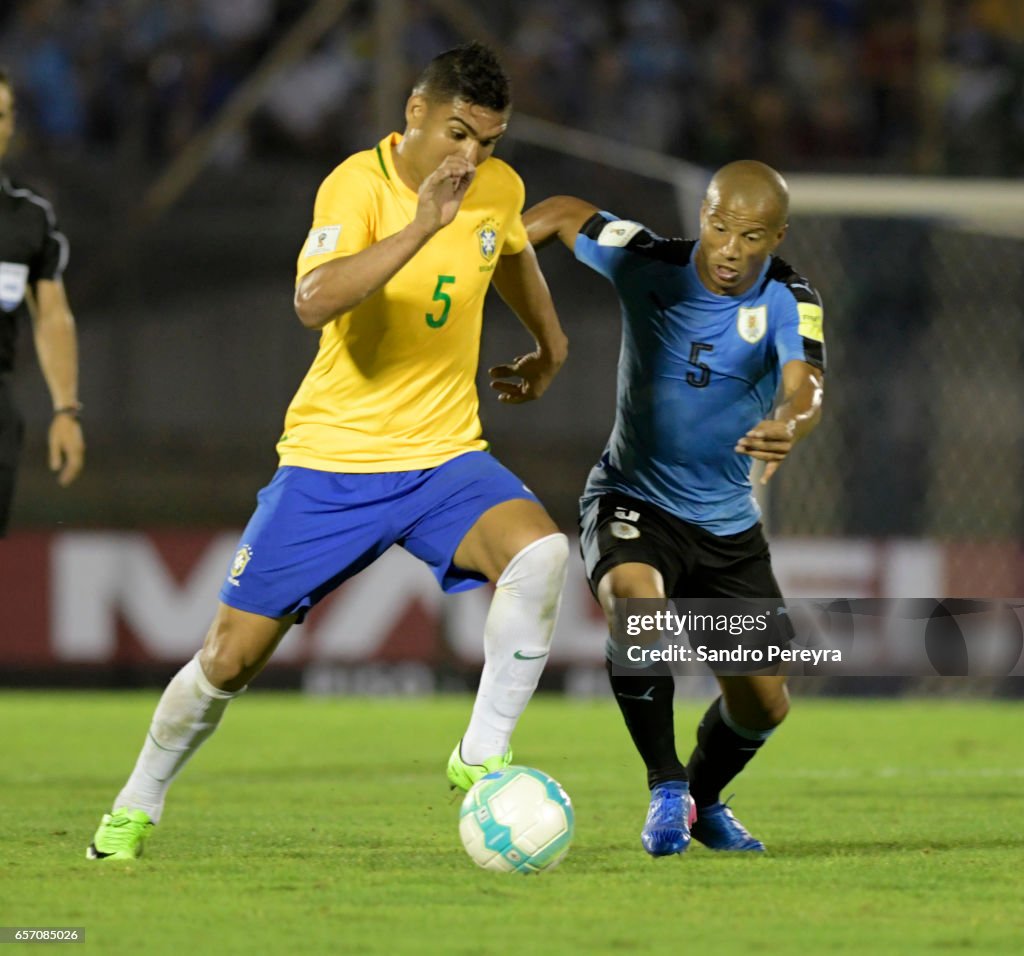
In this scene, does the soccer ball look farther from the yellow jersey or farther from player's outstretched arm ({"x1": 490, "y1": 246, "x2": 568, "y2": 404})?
player's outstretched arm ({"x1": 490, "y1": 246, "x2": 568, "y2": 404})

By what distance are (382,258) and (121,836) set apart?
1.65 m

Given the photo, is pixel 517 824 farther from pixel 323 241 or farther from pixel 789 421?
pixel 323 241

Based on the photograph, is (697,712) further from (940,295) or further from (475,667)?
(940,295)

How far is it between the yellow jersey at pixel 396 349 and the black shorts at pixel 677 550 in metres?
0.53

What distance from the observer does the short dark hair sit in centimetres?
512

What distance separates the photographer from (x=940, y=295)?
13.2 meters

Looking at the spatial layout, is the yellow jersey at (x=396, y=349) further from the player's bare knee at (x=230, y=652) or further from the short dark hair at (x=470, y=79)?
the player's bare knee at (x=230, y=652)

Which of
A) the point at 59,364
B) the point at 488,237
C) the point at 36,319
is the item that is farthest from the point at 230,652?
the point at 36,319

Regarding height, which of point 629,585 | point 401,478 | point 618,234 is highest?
point 618,234

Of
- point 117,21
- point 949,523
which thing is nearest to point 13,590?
point 117,21

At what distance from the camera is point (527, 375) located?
19.4 ft

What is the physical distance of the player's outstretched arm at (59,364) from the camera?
7.16 metres

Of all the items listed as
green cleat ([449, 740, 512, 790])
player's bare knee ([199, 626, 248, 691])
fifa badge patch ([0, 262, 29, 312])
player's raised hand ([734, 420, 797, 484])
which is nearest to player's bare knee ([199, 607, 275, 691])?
player's bare knee ([199, 626, 248, 691])
